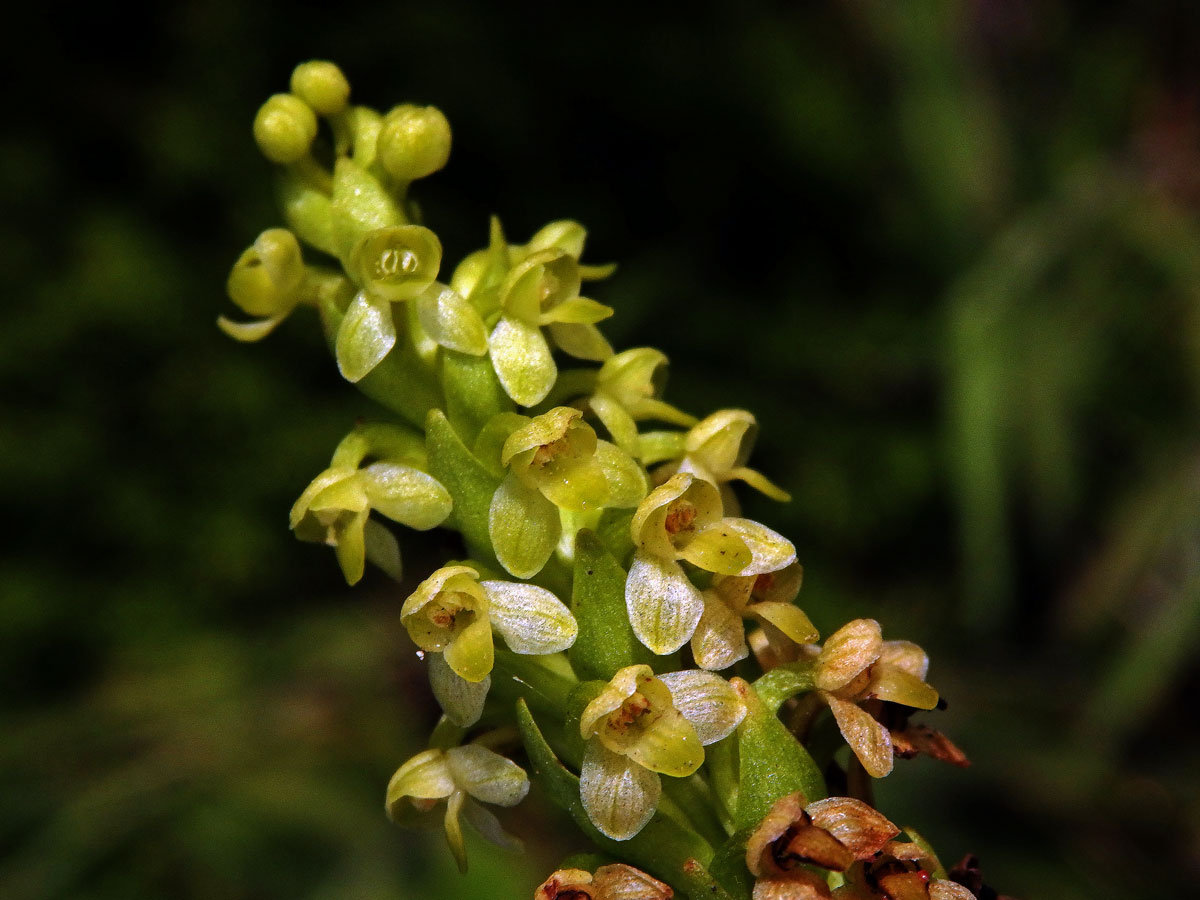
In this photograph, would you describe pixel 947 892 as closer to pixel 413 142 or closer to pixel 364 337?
pixel 364 337

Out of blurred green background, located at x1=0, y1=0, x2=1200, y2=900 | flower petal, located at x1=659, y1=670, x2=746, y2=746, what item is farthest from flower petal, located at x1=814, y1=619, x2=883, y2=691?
blurred green background, located at x1=0, y1=0, x2=1200, y2=900

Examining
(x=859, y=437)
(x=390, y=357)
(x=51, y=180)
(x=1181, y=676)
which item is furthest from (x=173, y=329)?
(x=1181, y=676)

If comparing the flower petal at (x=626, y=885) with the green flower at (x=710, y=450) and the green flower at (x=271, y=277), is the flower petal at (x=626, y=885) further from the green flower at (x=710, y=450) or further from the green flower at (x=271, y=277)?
the green flower at (x=271, y=277)

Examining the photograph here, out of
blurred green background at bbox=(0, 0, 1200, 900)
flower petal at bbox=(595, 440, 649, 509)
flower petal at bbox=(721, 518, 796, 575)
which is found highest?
flower petal at bbox=(595, 440, 649, 509)

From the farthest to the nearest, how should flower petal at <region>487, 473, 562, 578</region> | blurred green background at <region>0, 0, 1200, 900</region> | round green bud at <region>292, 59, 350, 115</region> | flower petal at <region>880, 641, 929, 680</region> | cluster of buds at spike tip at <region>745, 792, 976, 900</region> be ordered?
blurred green background at <region>0, 0, 1200, 900</region>
round green bud at <region>292, 59, 350, 115</region>
flower petal at <region>880, 641, 929, 680</region>
flower petal at <region>487, 473, 562, 578</region>
cluster of buds at spike tip at <region>745, 792, 976, 900</region>

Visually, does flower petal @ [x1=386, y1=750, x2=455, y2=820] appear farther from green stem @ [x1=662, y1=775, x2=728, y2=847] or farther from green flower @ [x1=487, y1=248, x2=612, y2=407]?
green flower @ [x1=487, y1=248, x2=612, y2=407]

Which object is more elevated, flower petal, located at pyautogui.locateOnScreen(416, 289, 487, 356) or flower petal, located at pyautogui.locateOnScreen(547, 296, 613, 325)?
flower petal, located at pyautogui.locateOnScreen(547, 296, 613, 325)

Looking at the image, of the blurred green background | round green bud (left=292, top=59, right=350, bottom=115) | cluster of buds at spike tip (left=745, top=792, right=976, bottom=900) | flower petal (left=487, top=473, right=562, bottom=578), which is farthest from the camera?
the blurred green background
